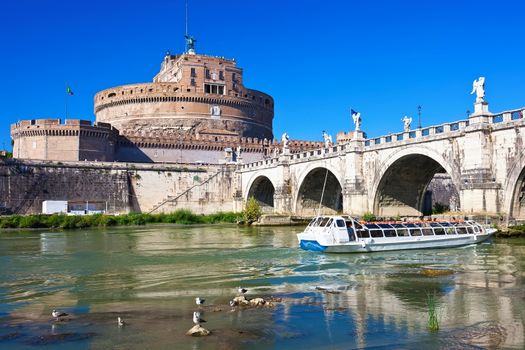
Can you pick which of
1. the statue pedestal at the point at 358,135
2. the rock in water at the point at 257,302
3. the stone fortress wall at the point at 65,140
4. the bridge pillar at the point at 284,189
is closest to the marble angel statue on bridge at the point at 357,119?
the statue pedestal at the point at 358,135

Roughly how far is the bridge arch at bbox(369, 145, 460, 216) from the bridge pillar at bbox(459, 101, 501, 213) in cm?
640

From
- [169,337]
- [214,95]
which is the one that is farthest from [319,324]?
[214,95]

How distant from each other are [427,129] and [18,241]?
24840 millimetres

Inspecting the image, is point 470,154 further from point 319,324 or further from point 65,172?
point 65,172

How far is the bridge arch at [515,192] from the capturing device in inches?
1045

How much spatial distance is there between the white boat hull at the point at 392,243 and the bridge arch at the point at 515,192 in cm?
177

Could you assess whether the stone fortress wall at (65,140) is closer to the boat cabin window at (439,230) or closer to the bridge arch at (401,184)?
the bridge arch at (401,184)

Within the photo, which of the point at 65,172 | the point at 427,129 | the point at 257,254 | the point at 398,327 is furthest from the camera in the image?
the point at 65,172

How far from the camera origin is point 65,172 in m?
54.0

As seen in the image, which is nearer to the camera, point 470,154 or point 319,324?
point 319,324

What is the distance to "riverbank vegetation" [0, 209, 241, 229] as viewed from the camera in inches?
1785

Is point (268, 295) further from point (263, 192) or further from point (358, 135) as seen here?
point (263, 192)

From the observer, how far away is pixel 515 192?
87.6 feet

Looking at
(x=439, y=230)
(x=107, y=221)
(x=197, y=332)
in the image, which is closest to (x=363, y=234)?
(x=439, y=230)
